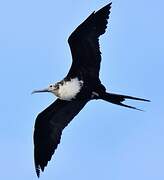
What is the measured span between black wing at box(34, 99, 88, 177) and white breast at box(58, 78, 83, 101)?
1.85 ft

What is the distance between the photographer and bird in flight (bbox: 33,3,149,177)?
10703 millimetres

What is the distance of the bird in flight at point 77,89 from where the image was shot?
10703 millimetres

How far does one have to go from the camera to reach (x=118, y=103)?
10.7m

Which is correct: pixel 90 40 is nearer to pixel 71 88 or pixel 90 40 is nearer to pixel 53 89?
pixel 71 88

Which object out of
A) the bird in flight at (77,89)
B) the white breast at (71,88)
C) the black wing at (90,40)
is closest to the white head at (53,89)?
the bird in flight at (77,89)

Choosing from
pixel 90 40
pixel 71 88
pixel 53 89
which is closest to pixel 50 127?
pixel 53 89

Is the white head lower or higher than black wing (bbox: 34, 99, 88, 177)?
higher

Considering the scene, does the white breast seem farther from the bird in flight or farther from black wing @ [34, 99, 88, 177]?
black wing @ [34, 99, 88, 177]

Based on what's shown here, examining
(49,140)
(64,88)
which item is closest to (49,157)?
(49,140)

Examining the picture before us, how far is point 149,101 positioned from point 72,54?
4.66 feet

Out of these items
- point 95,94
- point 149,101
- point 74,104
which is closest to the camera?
point 149,101

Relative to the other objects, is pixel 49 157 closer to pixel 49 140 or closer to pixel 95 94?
Answer: pixel 49 140

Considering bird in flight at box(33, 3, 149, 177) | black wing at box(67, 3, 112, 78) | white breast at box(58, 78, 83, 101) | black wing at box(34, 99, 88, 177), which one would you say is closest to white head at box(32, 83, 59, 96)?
bird in flight at box(33, 3, 149, 177)

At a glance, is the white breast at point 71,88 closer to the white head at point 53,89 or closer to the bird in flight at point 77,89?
the bird in flight at point 77,89
